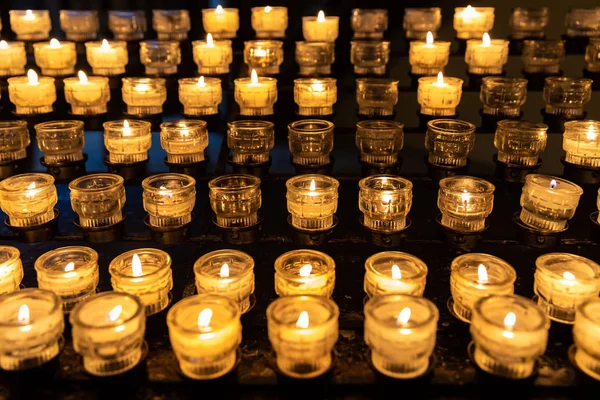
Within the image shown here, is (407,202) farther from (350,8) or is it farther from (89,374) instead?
(350,8)

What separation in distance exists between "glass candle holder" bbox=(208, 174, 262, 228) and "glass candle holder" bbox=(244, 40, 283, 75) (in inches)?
25.4

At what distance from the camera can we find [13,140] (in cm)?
179

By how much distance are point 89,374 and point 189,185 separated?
22.6 inches

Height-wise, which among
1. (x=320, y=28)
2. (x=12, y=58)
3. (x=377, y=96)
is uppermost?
(x=320, y=28)

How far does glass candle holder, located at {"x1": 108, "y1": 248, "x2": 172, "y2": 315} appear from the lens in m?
1.36

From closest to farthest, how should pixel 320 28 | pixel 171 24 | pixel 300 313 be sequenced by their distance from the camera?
pixel 300 313
pixel 320 28
pixel 171 24

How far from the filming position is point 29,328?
1.17 meters

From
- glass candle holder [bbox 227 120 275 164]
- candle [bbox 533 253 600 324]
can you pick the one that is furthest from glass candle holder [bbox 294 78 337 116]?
candle [bbox 533 253 600 324]

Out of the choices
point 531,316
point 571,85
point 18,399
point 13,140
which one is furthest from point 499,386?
point 13,140

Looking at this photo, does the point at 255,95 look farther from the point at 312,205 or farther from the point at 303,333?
the point at 303,333

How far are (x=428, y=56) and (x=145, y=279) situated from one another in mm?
1266

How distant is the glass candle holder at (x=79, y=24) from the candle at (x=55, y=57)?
7.9 inches

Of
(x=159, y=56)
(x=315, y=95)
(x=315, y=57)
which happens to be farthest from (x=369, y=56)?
(x=159, y=56)

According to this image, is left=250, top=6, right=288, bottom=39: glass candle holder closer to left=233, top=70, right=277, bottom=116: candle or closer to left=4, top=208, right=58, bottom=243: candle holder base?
left=233, top=70, right=277, bottom=116: candle
